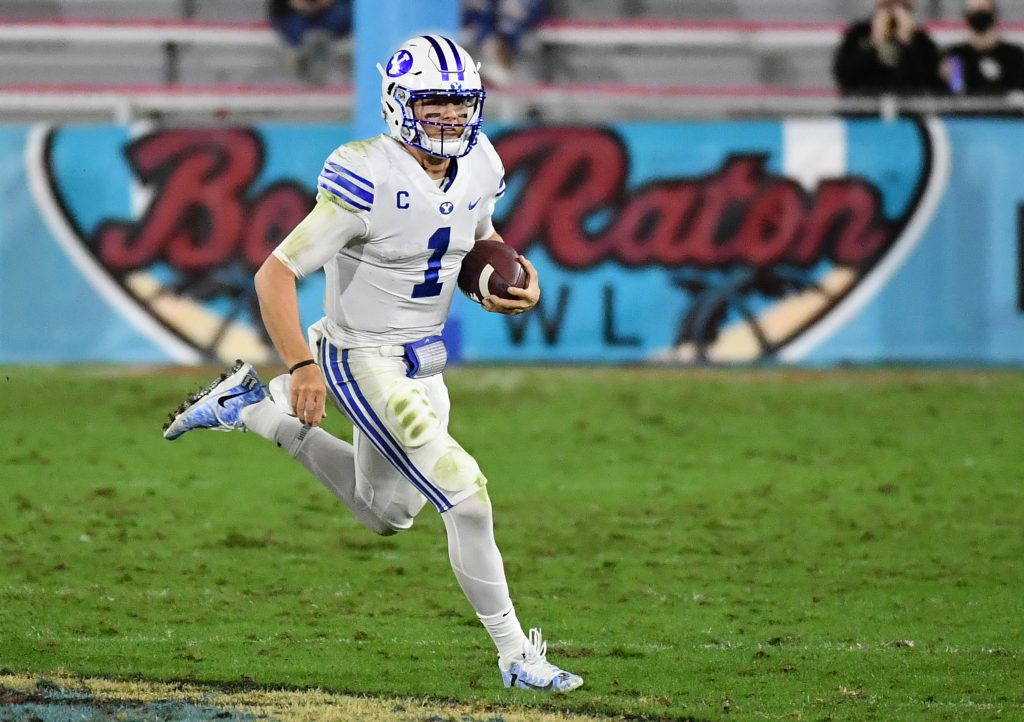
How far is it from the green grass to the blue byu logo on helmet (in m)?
1.89

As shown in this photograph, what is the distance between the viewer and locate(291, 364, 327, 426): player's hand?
17.8ft

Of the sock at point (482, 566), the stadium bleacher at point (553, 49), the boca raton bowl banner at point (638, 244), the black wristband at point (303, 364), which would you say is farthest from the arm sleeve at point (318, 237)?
the stadium bleacher at point (553, 49)

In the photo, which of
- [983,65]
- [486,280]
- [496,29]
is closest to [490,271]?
[486,280]

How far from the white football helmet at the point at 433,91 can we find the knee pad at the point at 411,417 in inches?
29.9

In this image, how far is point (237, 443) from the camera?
10.5 meters

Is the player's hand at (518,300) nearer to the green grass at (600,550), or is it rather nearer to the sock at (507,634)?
the sock at (507,634)

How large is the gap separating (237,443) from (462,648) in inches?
182

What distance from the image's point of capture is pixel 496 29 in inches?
568

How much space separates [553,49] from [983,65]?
11.6 ft

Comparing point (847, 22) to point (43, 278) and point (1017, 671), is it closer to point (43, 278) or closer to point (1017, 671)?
point (43, 278)

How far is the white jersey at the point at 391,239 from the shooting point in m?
5.62

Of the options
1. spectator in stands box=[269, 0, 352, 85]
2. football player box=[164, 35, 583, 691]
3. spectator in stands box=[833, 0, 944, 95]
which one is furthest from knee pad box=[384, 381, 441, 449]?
spectator in stands box=[269, 0, 352, 85]

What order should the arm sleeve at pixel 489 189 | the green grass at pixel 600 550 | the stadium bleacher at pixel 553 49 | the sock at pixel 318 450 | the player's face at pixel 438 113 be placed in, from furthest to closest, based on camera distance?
the stadium bleacher at pixel 553 49 < the sock at pixel 318 450 < the arm sleeve at pixel 489 189 < the green grass at pixel 600 550 < the player's face at pixel 438 113

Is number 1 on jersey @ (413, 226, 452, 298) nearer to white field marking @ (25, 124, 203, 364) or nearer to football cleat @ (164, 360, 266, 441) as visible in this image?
football cleat @ (164, 360, 266, 441)
